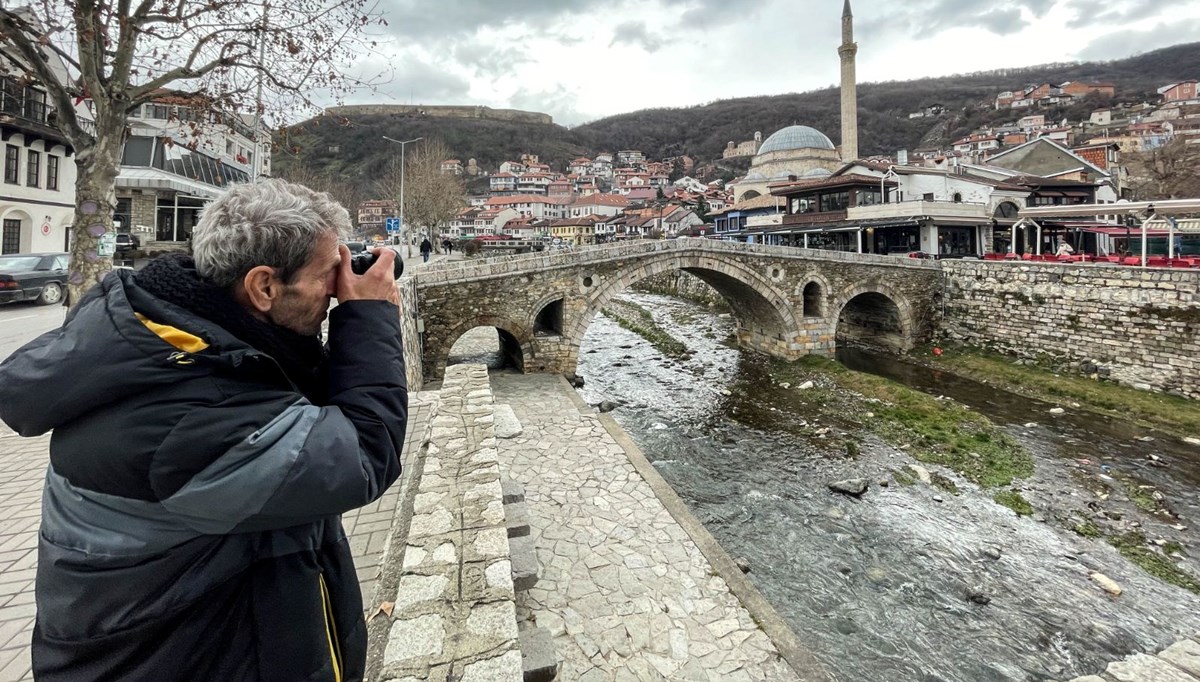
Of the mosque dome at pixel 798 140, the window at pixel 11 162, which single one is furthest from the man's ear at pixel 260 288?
the mosque dome at pixel 798 140

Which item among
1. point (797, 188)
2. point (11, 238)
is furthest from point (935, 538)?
point (11, 238)

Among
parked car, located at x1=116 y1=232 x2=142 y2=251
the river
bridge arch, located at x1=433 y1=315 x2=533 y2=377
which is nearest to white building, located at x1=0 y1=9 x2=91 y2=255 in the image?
parked car, located at x1=116 y1=232 x2=142 y2=251

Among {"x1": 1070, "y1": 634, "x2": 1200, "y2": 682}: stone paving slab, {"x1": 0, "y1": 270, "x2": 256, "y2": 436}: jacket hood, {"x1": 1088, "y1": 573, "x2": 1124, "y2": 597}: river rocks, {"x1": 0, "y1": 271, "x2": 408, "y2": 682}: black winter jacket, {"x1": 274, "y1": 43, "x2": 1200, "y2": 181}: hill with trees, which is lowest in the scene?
{"x1": 1088, "y1": 573, "x2": 1124, "y2": 597}: river rocks

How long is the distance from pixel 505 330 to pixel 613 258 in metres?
4.34

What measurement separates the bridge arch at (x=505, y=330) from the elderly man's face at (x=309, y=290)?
13429 mm

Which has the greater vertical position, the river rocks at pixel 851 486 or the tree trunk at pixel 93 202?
the tree trunk at pixel 93 202

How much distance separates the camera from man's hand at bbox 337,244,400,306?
1.61 m

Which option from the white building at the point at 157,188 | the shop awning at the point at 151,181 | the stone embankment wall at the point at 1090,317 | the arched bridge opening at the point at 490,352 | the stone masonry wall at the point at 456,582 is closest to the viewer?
the stone masonry wall at the point at 456,582

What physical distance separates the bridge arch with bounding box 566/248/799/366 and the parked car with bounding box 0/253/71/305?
13484mm

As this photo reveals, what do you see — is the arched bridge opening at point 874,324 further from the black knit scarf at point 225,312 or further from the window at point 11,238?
the window at point 11,238

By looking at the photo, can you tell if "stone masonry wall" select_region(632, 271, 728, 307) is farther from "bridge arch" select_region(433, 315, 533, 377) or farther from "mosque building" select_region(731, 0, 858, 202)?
"mosque building" select_region(731, 0, 858, 202)

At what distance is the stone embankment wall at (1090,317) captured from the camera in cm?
1473

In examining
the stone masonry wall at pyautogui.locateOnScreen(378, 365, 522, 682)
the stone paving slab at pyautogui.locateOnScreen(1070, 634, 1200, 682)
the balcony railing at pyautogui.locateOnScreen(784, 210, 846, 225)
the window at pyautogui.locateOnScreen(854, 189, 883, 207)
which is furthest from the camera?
the balcony railing at pyautogui.locateOnScreen(784, 210, 846, 225)

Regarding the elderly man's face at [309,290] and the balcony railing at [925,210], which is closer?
the elderly man's face at [309,290]
